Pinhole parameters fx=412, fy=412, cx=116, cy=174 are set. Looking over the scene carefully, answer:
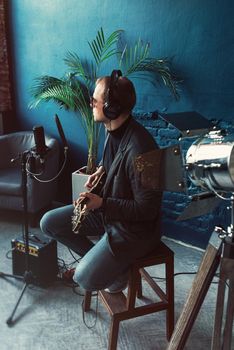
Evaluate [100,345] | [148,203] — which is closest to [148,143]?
[148,203]

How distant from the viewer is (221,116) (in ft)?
8.37

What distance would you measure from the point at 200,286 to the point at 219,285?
0.19ft

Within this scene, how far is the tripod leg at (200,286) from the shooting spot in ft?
3.73

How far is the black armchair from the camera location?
3.05 metres

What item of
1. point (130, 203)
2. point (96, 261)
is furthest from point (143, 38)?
point (96, 261)

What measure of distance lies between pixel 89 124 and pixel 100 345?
62.9 inches

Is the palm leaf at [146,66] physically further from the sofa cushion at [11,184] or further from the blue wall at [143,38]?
the sofa cushion at [11,184]

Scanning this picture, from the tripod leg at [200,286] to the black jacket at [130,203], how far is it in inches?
21.0

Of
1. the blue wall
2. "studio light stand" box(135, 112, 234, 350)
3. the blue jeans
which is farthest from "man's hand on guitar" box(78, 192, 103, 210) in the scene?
the blue wall

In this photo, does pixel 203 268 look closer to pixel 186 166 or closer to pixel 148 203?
pixel 186 166

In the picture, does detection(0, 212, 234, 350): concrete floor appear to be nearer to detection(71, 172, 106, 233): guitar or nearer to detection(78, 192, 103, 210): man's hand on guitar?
detection(71, 172, 106, 233): guitar

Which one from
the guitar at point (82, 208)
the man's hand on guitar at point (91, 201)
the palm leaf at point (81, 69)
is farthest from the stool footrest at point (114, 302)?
the palm leaf at point (81, 69)

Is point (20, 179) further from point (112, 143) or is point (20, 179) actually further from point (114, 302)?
point (114, 302)

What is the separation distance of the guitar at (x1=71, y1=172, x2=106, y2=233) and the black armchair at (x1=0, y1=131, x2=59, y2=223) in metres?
1.01
